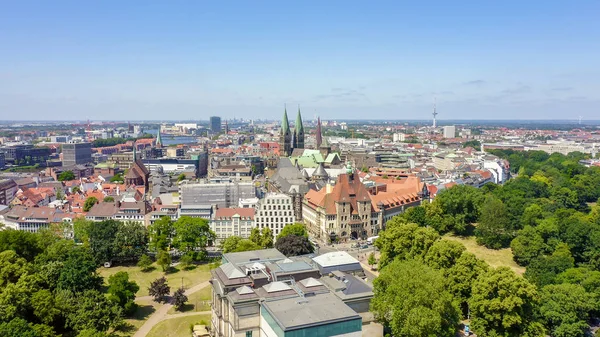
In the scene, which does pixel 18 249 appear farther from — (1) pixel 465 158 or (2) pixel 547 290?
(1) pixel 465 158

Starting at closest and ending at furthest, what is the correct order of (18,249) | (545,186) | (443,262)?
(443,262), (18,249), (545,186)

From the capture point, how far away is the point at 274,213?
96875 millimetres

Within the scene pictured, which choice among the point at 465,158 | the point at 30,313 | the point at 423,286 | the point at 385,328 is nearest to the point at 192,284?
the point at 30,313

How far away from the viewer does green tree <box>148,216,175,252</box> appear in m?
82.3

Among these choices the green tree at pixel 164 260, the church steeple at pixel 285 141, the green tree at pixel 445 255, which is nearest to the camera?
the green tree at pixel 445 255

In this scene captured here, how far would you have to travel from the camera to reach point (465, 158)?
195875 mm

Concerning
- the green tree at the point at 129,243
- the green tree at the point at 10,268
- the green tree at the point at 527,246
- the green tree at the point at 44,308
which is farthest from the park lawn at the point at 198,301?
the green tree at the point at 527,246

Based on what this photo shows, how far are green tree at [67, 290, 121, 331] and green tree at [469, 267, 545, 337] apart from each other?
4206cm

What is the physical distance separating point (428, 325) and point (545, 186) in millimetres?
99194

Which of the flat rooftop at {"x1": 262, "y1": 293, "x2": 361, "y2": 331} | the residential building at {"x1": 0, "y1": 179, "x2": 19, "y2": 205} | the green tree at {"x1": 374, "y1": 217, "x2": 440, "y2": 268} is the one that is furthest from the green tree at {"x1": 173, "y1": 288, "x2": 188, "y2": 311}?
the residential building at {"x1": 0, "y1": 179, "x2": 19, "y2": 205}

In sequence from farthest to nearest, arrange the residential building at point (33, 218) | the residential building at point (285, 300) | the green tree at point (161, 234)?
1. the residential building at point (33, 218)
2. the green tree at point (161, 234)
3. the residential building at point (285, 300)

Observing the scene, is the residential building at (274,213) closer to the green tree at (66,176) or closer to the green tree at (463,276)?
the green tree at (463,276)

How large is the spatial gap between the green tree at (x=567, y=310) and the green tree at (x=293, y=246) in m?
35.6

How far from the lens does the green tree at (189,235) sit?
8212 centimetres
